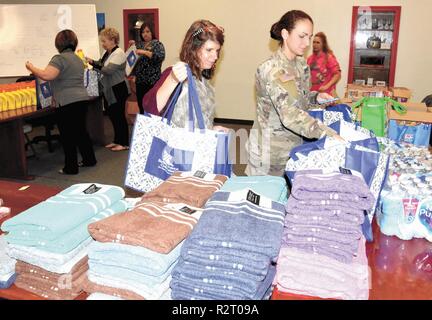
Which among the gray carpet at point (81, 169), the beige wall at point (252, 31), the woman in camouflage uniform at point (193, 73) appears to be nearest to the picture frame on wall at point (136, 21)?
the beige wall at point (252, 31)

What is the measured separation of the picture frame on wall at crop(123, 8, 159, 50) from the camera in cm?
756

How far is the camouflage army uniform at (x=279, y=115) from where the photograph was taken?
2.08 meters

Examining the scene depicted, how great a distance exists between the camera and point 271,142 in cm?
233

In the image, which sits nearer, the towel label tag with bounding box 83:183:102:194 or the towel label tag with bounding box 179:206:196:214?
the towel label tag with bounding box 179:206:196:214

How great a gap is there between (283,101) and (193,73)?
18.1 inches

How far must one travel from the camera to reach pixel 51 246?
1206mm

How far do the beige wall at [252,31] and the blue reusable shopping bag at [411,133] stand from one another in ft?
13.7

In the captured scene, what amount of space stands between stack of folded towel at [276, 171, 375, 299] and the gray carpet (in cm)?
311

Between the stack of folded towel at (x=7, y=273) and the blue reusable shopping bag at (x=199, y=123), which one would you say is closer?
the stack of folded towel at (x=7, y=273)

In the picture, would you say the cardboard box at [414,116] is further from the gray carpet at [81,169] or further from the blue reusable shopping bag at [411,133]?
the gray carpet at [81,169]

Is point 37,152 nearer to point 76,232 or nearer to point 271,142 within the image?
point 271,142

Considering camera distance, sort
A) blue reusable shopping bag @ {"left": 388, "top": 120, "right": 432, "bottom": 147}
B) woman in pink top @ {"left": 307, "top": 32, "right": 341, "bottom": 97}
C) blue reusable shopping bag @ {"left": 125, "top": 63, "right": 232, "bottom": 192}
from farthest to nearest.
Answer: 1. woman in pink top @ {"left": 307, "top": 32, "right": 341, "bottom": 97}
2. blue reusable shopping bag @ {"left": 388, "top": 120, "right": 432, "bottom": 147}
3. blue reusable shopping bag @ {"left": 125, "top": 63, "right": 232, "bottom": 192}

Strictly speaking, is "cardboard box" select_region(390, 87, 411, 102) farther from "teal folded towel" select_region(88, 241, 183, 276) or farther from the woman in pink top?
"teal folded towel" select_region(88, 241, 183, 276)

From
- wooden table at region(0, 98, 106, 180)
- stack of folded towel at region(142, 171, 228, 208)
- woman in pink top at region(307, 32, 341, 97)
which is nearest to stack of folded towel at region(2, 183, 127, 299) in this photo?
stack of folded towel at region(142, 171, 228, 208)
